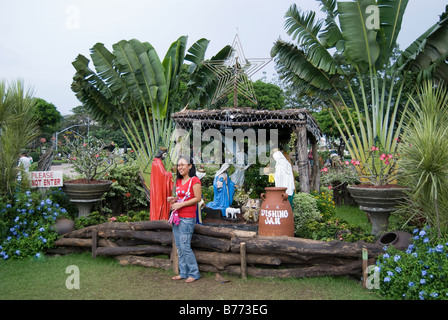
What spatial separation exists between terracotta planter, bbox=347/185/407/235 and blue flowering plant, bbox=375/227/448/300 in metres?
0.84

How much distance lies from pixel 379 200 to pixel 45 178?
6.43 metres

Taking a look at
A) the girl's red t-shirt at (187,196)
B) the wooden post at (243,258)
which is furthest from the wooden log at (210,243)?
the girl's red t-shirt at (187,196)

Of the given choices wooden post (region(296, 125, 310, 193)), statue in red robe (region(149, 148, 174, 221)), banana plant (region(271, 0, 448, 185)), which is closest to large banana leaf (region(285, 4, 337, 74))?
banana plant (region(271, 0, 448, 185))

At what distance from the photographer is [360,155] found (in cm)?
941

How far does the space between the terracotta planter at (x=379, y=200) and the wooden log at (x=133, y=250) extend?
11.3 feet

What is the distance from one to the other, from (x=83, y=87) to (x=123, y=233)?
Answer: 7398mm

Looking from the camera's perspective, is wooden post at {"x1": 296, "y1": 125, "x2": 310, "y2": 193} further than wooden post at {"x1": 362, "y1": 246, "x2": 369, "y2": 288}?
Yes

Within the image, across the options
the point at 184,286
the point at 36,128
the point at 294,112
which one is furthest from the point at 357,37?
the point at 36,128

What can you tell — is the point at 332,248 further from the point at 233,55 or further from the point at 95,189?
the point at 233,55

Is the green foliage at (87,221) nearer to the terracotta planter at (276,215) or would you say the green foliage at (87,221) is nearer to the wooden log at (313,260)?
the terracotta planter at (276,215)

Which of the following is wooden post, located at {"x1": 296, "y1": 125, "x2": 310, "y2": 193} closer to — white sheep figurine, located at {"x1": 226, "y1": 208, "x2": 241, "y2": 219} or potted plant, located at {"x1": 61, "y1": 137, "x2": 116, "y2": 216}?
white sheep figurine, located at {"x1": 226, "y1": 208, "x2": 241, "y2": 219}

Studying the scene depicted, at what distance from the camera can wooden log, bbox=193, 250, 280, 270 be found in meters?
5.13

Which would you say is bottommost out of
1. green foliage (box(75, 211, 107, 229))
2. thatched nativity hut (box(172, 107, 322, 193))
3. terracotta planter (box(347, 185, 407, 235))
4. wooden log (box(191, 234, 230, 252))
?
wooden log (box(191, 234, 230, 252))

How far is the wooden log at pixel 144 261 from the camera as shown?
18.5 ft
